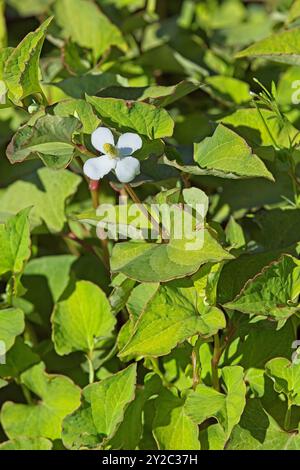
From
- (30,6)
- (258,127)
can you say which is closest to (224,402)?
(258,127)

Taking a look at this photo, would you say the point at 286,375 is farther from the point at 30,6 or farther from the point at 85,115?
the point at 30,6

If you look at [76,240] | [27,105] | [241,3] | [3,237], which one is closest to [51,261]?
[76,240]

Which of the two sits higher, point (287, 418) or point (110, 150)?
point (110, 150)

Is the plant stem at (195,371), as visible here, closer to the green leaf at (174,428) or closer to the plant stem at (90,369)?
the green leaf at (174,428)

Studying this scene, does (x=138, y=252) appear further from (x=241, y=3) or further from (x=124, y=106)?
(x=241, y=3)

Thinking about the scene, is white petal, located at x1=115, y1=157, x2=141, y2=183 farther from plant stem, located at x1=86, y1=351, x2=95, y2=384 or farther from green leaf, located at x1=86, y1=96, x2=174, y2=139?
plant stem, located at x1=86, y1=351, x2=95, y2=384

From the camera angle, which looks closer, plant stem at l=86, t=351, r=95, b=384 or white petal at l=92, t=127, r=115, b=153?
white petal at l=92, t=127, r=115, b=153

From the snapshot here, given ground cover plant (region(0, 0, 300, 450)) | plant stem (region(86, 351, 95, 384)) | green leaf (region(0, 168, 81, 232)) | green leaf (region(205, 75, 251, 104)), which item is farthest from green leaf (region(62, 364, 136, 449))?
green leaf (region(205, 75, 251, 104))

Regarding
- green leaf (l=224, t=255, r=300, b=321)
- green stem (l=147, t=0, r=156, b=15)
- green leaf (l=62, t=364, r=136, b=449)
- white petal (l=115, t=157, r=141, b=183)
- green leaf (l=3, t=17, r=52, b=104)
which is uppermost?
green leaf (l=3, t=17, r=52, b=104)
